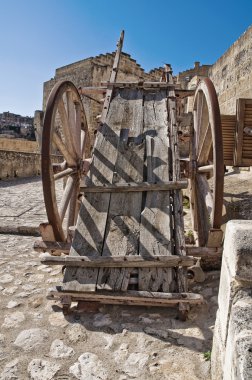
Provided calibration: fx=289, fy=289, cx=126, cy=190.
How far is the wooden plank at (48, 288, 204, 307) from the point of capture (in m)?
2.25

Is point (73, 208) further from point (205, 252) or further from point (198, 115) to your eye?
point (198, 115)

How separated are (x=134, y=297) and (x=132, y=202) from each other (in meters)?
1.00

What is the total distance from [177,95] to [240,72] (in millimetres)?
10356

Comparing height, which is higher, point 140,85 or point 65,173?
point 140,85

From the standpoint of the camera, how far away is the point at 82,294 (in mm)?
2350

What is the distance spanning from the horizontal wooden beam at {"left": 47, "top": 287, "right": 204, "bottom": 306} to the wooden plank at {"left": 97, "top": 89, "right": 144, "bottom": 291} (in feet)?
0.25

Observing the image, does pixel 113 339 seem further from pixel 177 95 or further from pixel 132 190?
pixel 177 95

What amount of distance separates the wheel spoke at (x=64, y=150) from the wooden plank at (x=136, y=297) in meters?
1.76

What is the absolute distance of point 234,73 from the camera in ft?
43.5

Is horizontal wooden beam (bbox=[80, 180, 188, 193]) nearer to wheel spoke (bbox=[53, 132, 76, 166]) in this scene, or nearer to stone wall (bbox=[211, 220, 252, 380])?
wheel spoke (bbox=[53, 132, 76, 166])

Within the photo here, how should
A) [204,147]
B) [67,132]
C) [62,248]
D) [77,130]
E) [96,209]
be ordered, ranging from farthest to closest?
[77,130], [67,132], [204,147], [96,209], [62,248]

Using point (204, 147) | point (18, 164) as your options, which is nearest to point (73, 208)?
point (204, 147)

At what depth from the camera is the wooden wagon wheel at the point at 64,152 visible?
8.89ft

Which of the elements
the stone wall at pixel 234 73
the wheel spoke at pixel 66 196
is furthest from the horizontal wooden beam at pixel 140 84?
the stone wall at pixel 234 73
